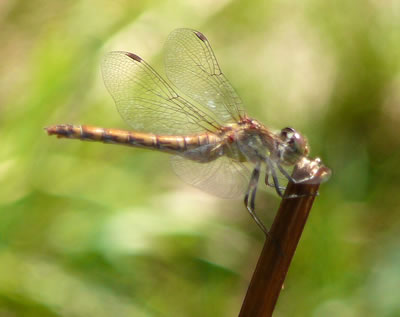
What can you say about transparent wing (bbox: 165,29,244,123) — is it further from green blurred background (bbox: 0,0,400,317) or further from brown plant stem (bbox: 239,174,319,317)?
brown plant stem (bbox: 239,174,319,317)

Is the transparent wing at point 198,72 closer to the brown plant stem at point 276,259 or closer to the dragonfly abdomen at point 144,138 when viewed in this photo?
the dragonfly abdomen at point 144,138

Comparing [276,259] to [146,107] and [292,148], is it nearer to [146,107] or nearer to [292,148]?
[292,148]

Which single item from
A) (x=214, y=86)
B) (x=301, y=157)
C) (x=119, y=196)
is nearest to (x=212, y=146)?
(x=214, y=86)

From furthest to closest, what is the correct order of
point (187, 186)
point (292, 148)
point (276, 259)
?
point (187, 186) < point (292, 148) < point (276, 259)

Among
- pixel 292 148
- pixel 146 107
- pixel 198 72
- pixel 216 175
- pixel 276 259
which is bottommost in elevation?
pixel 276 259

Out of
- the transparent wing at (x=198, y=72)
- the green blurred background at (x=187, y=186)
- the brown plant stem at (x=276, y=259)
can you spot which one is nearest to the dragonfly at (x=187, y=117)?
the transparent wing at (x=198, y=72)

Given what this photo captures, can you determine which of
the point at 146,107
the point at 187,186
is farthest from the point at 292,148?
the point at 187,186
